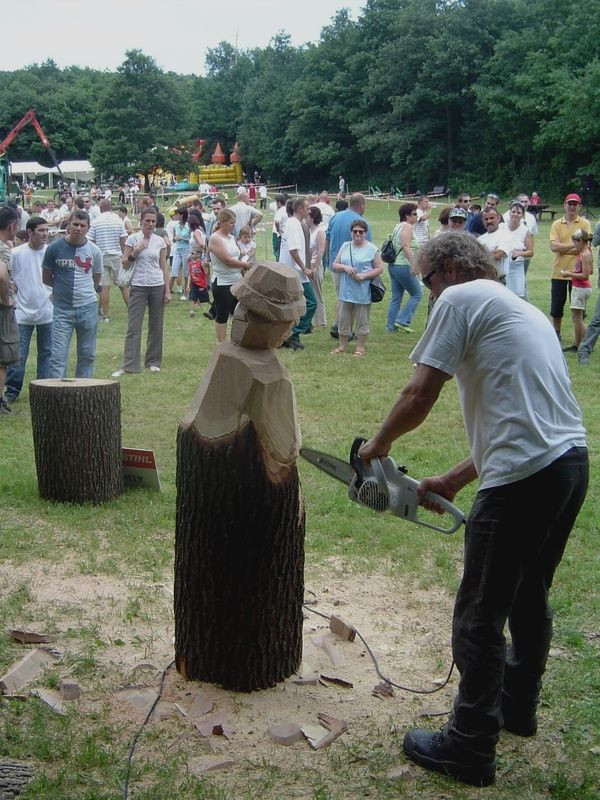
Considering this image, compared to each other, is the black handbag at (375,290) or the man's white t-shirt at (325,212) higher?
the man's white t-shirt at (325,212)

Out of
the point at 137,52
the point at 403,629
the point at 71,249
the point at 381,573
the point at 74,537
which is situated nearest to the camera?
the point at 403,629

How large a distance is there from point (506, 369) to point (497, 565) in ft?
2.25

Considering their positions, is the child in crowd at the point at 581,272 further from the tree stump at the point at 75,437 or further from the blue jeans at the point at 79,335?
the tree stump at the point at 75,437

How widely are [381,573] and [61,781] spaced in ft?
8.03

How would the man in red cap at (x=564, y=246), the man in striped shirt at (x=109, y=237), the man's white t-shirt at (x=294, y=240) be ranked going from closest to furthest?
the man in red cap at (x=564, y=246)
the man's white t-shirt at (x=294, y=240)
the man in striped shirt at (x=109, y=237)

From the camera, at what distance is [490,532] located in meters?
3.16

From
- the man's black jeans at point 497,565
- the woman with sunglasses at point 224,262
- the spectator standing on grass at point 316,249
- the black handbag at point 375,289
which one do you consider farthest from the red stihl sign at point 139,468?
the spectator standing on grass at point 316,249

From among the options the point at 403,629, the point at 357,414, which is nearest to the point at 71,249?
the point at 357,414

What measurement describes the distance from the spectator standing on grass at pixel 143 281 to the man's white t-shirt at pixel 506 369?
305 inches

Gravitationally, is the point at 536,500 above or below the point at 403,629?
above

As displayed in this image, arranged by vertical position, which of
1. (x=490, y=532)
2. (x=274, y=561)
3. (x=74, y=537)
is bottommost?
(x=74, y=537)

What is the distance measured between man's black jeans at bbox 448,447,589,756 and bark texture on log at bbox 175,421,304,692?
2.73ft

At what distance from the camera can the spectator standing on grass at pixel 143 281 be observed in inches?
412

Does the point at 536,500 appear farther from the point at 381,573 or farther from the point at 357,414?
the point at 357,414
